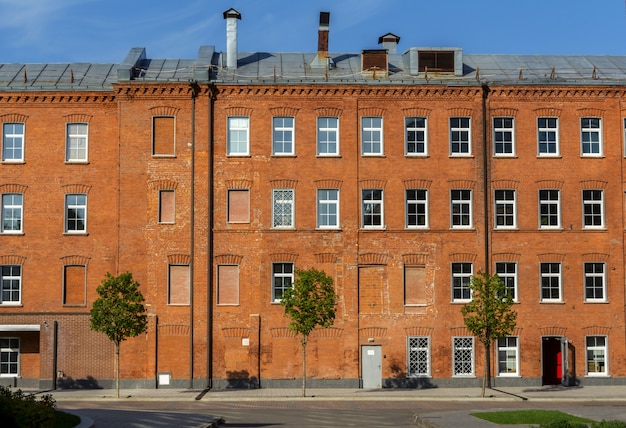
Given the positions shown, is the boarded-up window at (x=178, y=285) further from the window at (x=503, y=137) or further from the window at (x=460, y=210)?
the window at (x=503, y=137)

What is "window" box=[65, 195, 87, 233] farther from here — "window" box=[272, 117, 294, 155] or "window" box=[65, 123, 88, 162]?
"window" box=[272, 117, 294, 155]

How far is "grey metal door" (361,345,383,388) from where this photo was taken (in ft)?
144

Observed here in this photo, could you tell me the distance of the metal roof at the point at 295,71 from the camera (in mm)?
45812

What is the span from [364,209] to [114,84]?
45.8ft

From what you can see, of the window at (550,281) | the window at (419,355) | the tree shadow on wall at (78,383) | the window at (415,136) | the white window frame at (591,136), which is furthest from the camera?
the white window frame at (591,136)

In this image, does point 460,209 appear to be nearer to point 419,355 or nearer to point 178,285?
point 419,355

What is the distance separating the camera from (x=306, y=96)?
4531 centimetres

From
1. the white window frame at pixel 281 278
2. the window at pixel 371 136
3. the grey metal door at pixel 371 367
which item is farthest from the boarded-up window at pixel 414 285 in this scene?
the window at pixel 371 136

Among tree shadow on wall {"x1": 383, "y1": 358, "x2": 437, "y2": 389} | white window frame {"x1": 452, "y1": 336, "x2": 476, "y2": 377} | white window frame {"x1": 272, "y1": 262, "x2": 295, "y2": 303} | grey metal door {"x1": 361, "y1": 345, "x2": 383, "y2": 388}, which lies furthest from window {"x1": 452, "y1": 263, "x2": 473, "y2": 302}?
white window frame {"x1": 272, "y1": 262, "x2": 295, "y2": 303}

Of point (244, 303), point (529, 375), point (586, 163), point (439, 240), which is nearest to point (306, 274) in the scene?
point (244, 303)

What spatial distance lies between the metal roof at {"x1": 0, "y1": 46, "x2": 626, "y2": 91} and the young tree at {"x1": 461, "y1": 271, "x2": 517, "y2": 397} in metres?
11.0

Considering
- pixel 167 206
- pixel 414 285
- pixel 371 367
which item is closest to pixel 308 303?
pixel 371 367

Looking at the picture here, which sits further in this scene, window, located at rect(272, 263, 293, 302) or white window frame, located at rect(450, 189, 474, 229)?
white window frame, located at rect(450, 189, 474, 229)

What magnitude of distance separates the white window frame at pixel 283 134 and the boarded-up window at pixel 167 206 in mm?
5728
